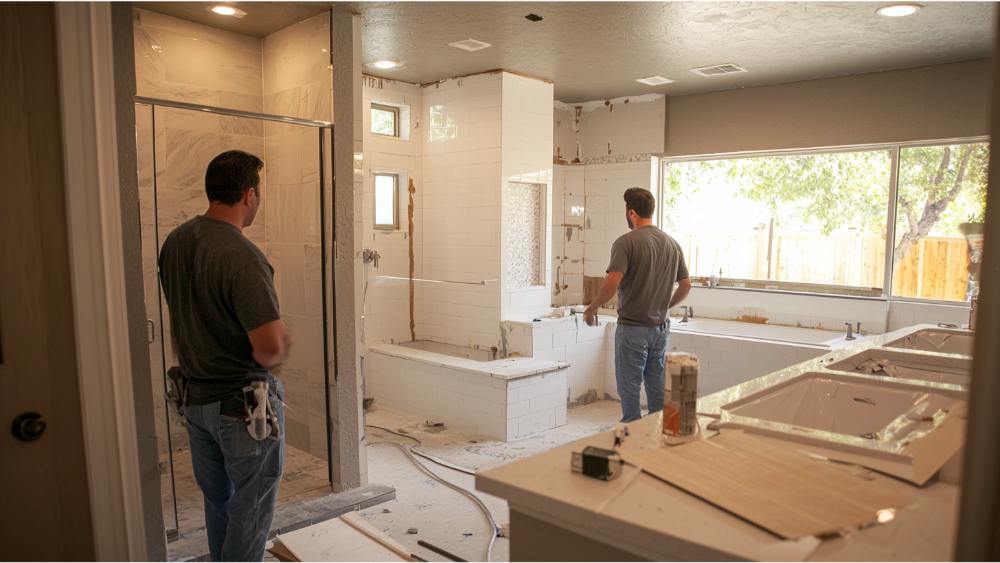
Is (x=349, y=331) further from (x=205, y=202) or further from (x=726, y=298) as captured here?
(x=726, y=298)

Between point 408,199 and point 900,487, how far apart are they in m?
4.64

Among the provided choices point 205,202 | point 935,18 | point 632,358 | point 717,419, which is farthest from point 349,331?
point 935,18

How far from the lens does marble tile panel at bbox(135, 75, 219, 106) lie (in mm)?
3201

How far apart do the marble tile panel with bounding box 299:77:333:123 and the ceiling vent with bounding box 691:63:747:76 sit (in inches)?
116

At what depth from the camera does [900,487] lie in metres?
1.30

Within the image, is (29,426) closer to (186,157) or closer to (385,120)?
(186,157)

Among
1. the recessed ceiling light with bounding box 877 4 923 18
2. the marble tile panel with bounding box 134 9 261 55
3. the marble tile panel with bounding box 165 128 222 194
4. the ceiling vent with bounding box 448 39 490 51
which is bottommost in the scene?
the marble tile panel with bounding box 165 128 222 194

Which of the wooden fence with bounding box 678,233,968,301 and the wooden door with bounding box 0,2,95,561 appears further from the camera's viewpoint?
the wooden fence with bounding box 678,233,968,301

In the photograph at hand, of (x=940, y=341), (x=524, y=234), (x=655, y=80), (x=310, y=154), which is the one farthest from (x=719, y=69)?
(x=310, y=154)

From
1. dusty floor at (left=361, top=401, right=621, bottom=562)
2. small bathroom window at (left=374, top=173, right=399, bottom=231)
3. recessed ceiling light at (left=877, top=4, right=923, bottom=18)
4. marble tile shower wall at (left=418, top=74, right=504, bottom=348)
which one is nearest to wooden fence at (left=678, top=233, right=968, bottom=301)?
dusty floor at (left=361, top=401, right=621, bottom=562)

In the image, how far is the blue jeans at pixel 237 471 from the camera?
196cm

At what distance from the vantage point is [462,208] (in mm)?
5352

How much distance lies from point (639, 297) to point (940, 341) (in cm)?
147

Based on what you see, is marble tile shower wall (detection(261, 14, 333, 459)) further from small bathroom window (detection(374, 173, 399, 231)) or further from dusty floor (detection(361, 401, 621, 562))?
small bathroom window (detection(374, 173, 399, 231))
